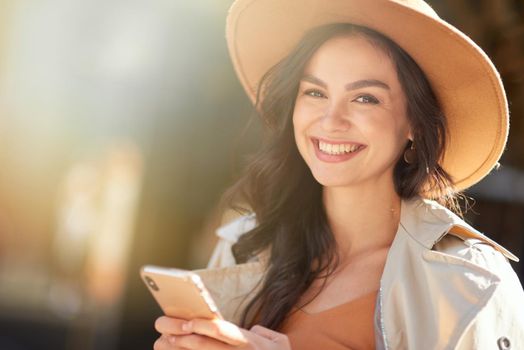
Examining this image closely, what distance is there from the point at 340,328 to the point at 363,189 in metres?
0.41

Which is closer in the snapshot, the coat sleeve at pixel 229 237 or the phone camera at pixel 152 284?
the phone camera at pixel 152 284

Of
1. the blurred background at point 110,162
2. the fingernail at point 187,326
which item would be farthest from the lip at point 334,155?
the blurred background at point 110,162

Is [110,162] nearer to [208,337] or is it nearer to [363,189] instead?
[363,189]

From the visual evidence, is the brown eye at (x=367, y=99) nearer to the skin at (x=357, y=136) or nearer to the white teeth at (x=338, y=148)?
the skin at (x=357, y=136)

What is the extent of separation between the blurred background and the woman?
10.1 ft

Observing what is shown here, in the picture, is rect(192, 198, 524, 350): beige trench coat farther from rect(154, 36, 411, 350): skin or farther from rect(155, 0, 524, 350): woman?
rect(154, 36, 411, 350): skin

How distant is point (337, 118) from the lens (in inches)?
104

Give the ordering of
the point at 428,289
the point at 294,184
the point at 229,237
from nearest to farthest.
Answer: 1. the point at 428,289
2. the point at 294,184
3. the point at 229,237

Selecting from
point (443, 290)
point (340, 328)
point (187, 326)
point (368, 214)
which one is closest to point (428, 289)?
point (443, 290)

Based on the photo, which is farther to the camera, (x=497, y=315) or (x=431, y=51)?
(x=431, y=51)

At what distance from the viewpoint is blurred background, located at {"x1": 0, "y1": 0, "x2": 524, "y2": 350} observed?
21.0 ft

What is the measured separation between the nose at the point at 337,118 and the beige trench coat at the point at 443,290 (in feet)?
0.98

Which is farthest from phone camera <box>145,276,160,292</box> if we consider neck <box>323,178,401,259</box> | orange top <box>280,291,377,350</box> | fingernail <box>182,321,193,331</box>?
neck <box>323,178,401,259</box>

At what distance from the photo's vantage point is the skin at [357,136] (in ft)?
8.63
